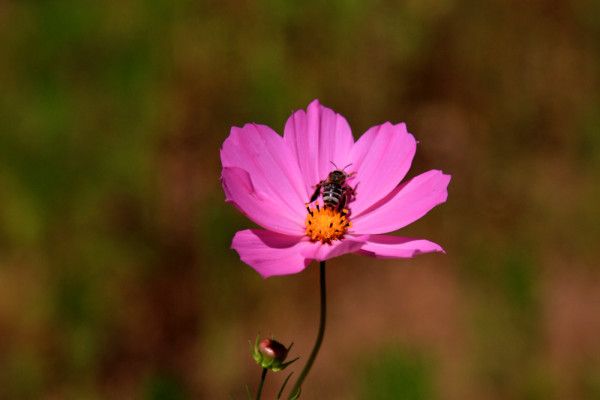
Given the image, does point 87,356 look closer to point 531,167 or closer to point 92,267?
point 92,267

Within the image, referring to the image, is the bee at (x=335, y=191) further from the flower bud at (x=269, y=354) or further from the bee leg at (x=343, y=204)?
the flower bud at (x=269, y=354)

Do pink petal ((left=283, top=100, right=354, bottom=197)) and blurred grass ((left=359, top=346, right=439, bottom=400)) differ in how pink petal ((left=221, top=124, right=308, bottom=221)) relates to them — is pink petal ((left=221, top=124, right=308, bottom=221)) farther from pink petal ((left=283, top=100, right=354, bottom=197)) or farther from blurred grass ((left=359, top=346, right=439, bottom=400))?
blurred grass ((left=359, top=346, right=439, bottom=400))

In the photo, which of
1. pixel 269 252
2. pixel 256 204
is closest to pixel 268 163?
pixel 256 204

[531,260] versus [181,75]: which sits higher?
[181,75]

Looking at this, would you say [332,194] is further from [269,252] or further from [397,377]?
[397,377]

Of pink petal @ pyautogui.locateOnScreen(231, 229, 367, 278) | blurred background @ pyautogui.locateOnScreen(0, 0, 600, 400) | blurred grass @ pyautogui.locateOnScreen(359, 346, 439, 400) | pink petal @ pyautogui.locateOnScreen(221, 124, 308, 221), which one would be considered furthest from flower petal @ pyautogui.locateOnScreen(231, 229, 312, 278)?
blurred grass @ pyautogui.locateOnScreen(359, 346, 439, 400)

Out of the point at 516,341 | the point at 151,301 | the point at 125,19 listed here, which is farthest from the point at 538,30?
the point at 151,301
